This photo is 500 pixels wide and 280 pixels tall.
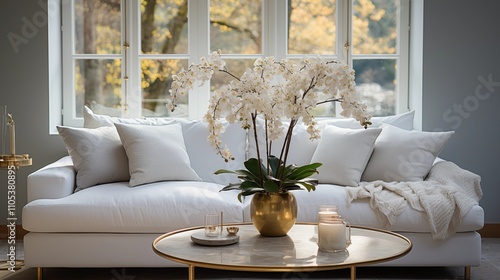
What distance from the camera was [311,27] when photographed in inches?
202

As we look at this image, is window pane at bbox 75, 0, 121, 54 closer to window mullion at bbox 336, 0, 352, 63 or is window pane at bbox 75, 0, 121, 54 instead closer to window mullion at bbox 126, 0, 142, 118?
window mullion at bbox 126, 0, 142, 118

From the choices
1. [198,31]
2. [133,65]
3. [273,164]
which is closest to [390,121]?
[198,31]

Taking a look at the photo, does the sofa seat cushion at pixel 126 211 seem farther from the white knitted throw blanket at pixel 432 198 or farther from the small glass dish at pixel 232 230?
the small glass dish at pixel 232 230

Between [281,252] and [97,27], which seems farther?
[97,27]

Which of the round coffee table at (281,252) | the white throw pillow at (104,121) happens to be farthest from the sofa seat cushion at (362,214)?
the white throw pillow at (104,121)

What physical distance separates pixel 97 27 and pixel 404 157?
231 centimetres

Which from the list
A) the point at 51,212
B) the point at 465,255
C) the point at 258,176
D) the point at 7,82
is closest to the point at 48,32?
the point at 7,82

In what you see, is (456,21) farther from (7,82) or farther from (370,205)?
(7,82)

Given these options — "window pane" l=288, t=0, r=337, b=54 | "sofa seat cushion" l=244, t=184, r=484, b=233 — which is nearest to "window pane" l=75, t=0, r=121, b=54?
"window pane" l=288, t=0, r=337, b=54

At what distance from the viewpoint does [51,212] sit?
3.74 metres

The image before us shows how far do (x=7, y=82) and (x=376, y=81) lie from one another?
254 centimetres

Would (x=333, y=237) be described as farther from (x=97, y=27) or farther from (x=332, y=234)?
(x=97, y=27)

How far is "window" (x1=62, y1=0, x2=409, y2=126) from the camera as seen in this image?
201 inches

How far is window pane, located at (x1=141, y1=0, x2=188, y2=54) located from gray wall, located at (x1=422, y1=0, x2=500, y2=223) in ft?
5.45
